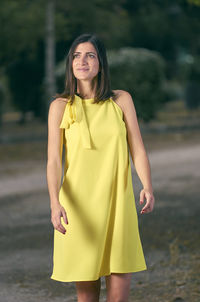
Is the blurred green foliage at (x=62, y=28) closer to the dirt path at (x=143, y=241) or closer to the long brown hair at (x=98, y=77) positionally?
the dirt path at (x=143, y=241)

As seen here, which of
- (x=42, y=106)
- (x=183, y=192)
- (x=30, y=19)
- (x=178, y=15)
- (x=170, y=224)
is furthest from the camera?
(x=178, y=15)

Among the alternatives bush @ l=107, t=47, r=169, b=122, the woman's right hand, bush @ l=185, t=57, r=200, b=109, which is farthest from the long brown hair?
bush @ l=185, t=57, r=200, b=109

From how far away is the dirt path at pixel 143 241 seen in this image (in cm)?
550

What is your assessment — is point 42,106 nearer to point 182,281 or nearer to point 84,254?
point 182,281

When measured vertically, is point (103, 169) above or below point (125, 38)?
above

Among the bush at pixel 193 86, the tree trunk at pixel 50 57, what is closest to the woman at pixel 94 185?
the tree trunk at pixel 50 57

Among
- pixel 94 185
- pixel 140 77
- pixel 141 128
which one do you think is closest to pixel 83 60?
pixel 94 185

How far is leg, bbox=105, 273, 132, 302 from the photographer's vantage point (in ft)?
12.0

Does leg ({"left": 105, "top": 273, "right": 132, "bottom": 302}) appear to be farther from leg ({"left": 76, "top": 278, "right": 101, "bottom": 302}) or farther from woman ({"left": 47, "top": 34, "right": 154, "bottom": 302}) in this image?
leg ({"left": 76, "top": 278, "right": 101, "bottom": 302})

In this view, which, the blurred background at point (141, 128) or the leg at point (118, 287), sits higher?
the leg at point (118, 287)

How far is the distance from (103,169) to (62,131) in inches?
11.5

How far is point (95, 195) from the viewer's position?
11.9 ft

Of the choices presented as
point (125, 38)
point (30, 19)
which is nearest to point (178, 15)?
point (125, 38)

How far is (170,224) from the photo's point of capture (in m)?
7.90
